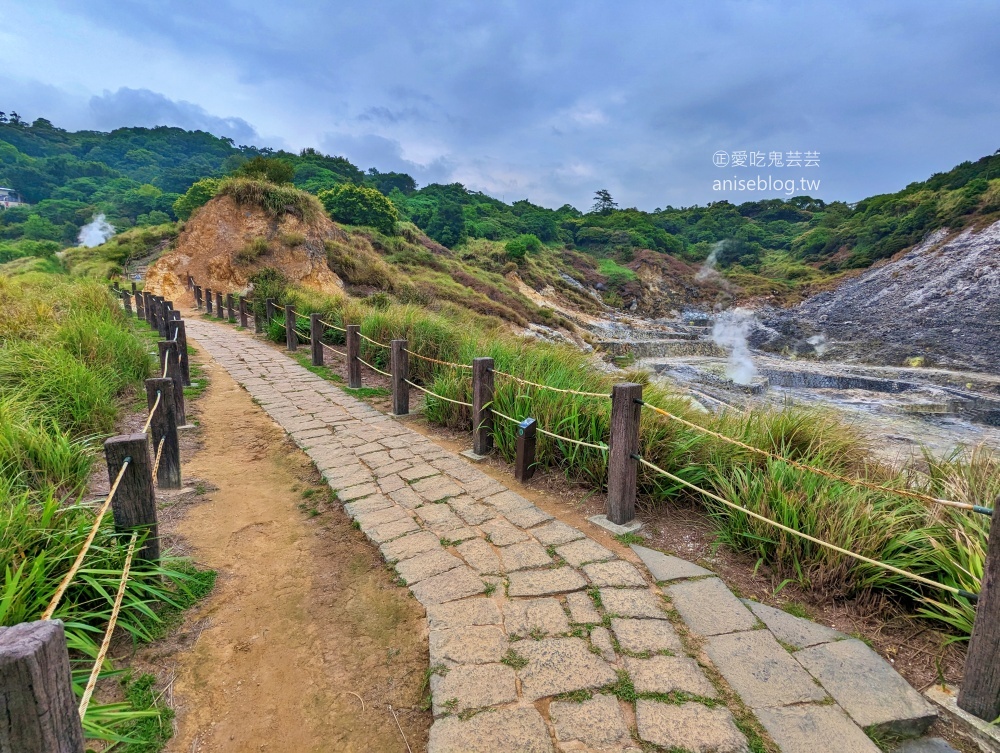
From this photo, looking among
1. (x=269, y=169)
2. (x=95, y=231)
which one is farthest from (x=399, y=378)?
(x=95, y=231)

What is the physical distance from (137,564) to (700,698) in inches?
104

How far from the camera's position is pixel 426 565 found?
2.76 metres

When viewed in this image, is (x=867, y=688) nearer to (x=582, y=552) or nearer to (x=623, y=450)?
(x=582, y=552)

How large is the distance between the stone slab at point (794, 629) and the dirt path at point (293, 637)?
5.29ft

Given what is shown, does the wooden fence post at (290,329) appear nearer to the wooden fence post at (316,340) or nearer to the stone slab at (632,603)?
the wooden fence post at (316,340)

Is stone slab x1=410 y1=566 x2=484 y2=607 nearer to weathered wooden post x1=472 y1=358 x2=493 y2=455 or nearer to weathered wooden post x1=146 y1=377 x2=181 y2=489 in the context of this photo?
weathered wooden post x1=472 y1=358 x2=493 y2=455

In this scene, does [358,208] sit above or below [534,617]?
above

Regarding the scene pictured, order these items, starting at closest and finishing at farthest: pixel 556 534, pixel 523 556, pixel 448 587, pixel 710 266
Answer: pixel 448 587 → pixel 523 556 → pixel 556 534 → pixel 710 266

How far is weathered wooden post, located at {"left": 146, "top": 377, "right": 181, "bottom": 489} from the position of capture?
3.62 metres

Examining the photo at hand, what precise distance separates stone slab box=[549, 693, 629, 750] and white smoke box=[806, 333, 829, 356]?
23.4m

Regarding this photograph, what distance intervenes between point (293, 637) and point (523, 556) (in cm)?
124

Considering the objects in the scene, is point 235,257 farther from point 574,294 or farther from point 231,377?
point 574,294

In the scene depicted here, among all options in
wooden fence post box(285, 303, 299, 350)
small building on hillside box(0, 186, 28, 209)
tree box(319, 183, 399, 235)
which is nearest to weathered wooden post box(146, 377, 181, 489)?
wooden fence post box(285, 303, 299, 350)

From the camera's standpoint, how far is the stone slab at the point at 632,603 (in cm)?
235
